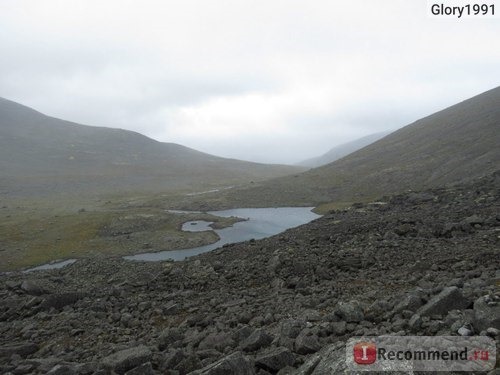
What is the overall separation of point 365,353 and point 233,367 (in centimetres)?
497

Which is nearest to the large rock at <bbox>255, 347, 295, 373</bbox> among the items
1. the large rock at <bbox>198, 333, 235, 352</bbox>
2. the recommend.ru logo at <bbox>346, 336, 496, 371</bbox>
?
the recommend.ru logo at <bbox>346, 336, 496, 371</bbox>

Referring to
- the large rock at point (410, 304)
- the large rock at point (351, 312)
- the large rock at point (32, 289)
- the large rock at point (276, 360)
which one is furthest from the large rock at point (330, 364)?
the large rock at point (32, 289)

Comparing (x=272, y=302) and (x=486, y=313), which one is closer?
(x=486, y=313)

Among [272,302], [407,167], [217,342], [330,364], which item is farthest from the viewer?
[407,167]

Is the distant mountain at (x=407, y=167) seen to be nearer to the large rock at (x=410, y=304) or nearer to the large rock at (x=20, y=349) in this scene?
the large rock at (x=410, y=304)

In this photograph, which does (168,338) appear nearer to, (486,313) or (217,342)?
(217,342)

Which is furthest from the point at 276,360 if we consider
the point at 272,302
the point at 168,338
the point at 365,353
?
the point at 272,302

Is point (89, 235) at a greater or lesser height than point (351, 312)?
lesser

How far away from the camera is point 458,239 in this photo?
3344 centimetres

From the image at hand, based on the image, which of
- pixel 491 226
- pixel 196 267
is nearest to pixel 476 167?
pixel 491 226

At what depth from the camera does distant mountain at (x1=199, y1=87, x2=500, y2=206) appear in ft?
342

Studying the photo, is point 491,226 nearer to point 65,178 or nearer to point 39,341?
point 39,341

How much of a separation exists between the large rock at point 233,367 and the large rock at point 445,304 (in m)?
7.70

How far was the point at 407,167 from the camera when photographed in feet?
404
